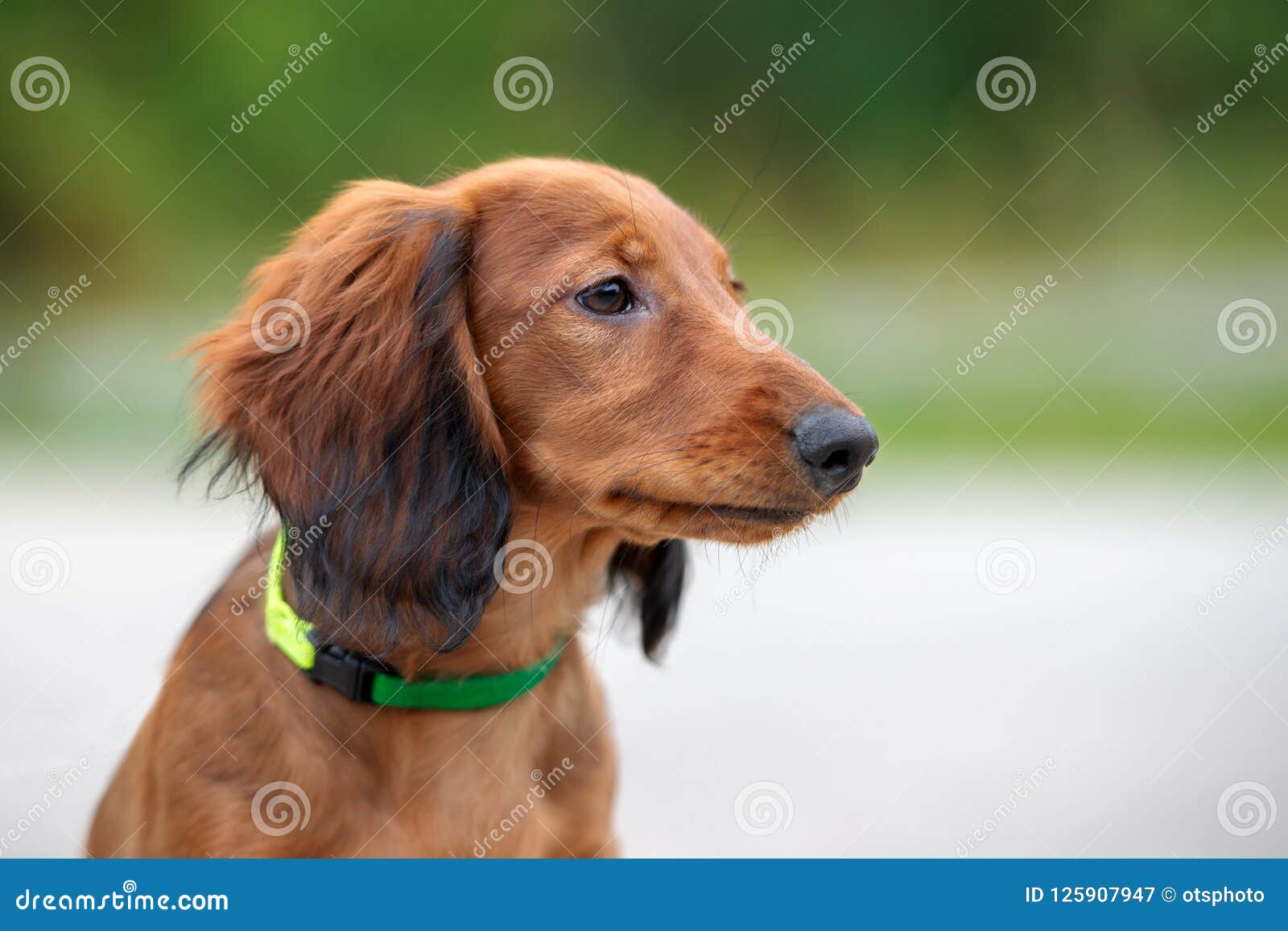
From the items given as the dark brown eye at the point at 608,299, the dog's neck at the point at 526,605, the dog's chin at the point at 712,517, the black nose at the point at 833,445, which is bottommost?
the dog's neck at the point at 526,605

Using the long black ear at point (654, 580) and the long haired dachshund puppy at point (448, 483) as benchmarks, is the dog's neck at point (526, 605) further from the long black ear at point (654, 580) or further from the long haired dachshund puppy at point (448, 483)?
the long black ear at point (654, 580)

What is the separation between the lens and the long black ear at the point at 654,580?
2.17m

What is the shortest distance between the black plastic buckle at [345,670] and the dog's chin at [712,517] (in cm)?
44

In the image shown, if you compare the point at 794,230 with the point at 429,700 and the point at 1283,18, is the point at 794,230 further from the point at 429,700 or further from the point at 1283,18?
the point at 429,700

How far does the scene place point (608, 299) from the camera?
1.74 m

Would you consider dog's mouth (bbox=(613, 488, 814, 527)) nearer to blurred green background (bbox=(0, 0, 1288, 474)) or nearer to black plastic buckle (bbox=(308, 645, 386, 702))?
black plastic buckle (bbox=(308, 645, 386, 702))

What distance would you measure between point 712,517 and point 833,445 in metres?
0.22

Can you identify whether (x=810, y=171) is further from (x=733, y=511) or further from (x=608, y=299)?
(x=733, y=511)

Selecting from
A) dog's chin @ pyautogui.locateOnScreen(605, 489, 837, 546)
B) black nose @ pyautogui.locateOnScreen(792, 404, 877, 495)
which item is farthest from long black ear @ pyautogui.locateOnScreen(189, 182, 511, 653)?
black nose @ pyautogui.locateOnScreen(792, 404, 877, 495)

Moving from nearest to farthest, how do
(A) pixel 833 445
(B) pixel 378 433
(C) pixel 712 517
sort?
(A) pixel 833 445 < (C) pixel 712 517 < (B) pixel 378 433

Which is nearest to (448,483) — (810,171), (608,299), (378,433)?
(378,433)

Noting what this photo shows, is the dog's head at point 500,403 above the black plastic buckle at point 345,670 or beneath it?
above

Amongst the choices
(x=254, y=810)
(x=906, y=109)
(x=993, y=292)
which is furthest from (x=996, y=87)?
(x=254, y=810)

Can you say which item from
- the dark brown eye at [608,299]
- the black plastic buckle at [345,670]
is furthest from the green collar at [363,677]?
the dark brown eye at [608,299]
